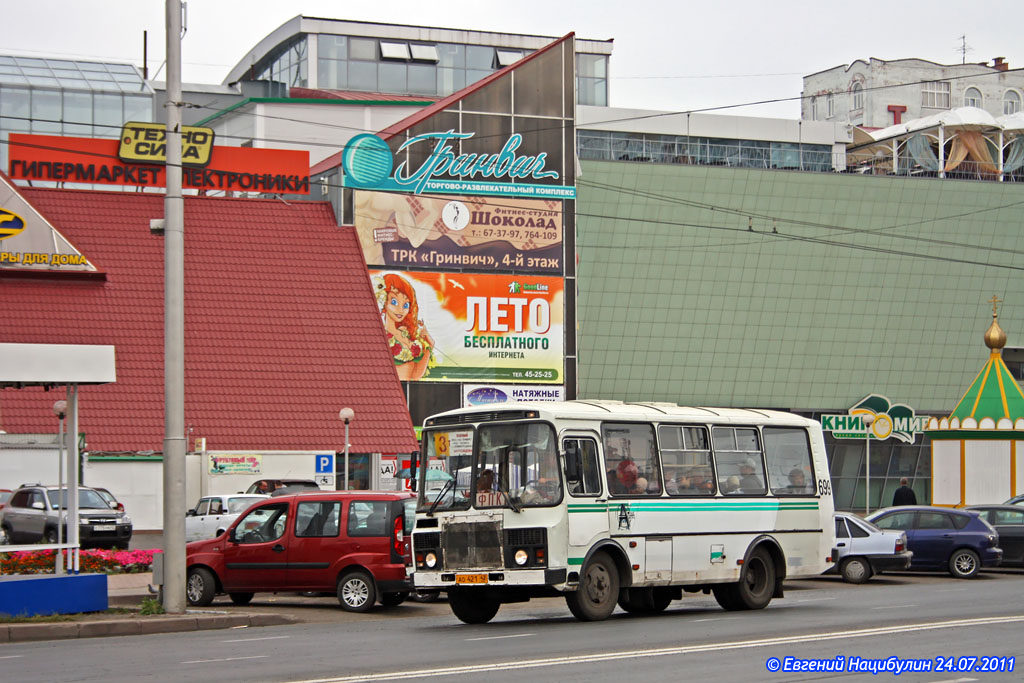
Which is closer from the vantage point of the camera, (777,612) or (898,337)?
(777,612)

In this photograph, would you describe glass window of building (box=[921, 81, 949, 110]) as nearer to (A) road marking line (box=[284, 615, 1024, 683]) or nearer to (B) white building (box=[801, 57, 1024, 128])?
(B) white building (box=[801, 57, 1024, 128])

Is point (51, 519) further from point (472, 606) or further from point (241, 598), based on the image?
point (472, 606)

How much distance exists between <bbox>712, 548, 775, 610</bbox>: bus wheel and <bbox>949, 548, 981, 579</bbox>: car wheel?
9.71 m

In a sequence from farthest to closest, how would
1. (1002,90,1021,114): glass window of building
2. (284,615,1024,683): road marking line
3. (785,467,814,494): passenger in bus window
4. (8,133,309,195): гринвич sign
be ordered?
1. (1002,90,1021,114): glass window of building
2. (8,133,309,195): гринвич sign
3. (785,467,814,494): passenger in bus window
4. (284,615,1024,683): road marking line

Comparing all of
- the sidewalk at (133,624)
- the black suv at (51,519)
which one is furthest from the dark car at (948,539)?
the black suv at (51,519)

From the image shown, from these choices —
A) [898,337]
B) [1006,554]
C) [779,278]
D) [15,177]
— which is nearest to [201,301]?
[15,177]

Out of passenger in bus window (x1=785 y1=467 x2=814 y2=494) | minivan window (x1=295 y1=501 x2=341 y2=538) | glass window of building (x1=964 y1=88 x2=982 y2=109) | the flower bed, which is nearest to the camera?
passenger in bus window (x1=785 y1=467 x2=814 y2=494)

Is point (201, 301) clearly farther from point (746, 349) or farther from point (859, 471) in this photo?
point (859, 471)

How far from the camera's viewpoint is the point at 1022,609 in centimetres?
1788

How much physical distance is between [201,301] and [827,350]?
129 feet

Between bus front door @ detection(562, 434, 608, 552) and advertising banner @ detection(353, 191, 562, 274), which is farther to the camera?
advertising banner @ detection(353, 191, 562, 274)

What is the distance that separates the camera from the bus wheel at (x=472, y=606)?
17375mm

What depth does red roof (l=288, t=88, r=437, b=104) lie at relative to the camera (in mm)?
71812

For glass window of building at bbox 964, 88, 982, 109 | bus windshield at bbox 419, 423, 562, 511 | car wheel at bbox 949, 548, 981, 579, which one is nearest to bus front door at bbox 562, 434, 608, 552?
bus windshield at bbox 419, 423, 562, 511
